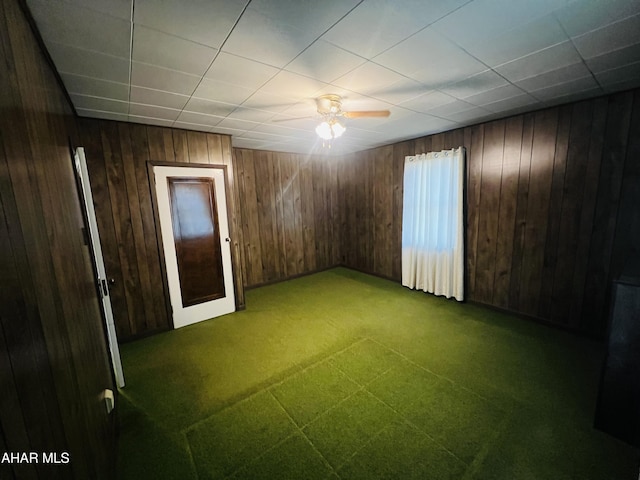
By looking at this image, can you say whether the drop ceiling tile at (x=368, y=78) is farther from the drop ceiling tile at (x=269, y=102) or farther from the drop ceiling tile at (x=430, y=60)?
the drop ceiling tile at (x=269, y=102)

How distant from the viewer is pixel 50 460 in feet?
2.33

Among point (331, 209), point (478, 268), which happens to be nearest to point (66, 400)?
point (478, 268)

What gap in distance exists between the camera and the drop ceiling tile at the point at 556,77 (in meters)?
1.91

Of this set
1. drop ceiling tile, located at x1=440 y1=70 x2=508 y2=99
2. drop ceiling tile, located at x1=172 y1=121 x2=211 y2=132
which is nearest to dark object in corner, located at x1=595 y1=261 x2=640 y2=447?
drop ceiling tile, located at x1=440 y1=70 x2=508 y2=99

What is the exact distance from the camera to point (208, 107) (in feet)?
8.07

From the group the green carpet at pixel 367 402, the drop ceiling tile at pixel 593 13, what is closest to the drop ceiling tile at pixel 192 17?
the drop ceiling tile at pixel 593 13

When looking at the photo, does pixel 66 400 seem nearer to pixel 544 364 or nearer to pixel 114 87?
pixel 114 87

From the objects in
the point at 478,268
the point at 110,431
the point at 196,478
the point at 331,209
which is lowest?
the point at 196,478

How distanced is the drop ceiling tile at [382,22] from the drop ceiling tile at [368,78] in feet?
0.75

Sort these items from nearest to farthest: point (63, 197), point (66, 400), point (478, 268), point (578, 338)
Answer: point (66, 400) < point (63, 197) < point (578, 338) < point (478, 268)

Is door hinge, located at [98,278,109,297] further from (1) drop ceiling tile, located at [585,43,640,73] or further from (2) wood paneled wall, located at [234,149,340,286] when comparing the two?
(1) drop ceiling tile, located at [585,43,640,73]

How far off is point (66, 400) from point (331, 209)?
193 inches

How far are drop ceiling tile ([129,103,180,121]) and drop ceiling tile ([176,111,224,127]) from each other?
0.21ft

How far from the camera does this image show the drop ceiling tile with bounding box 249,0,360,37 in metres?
1.20
